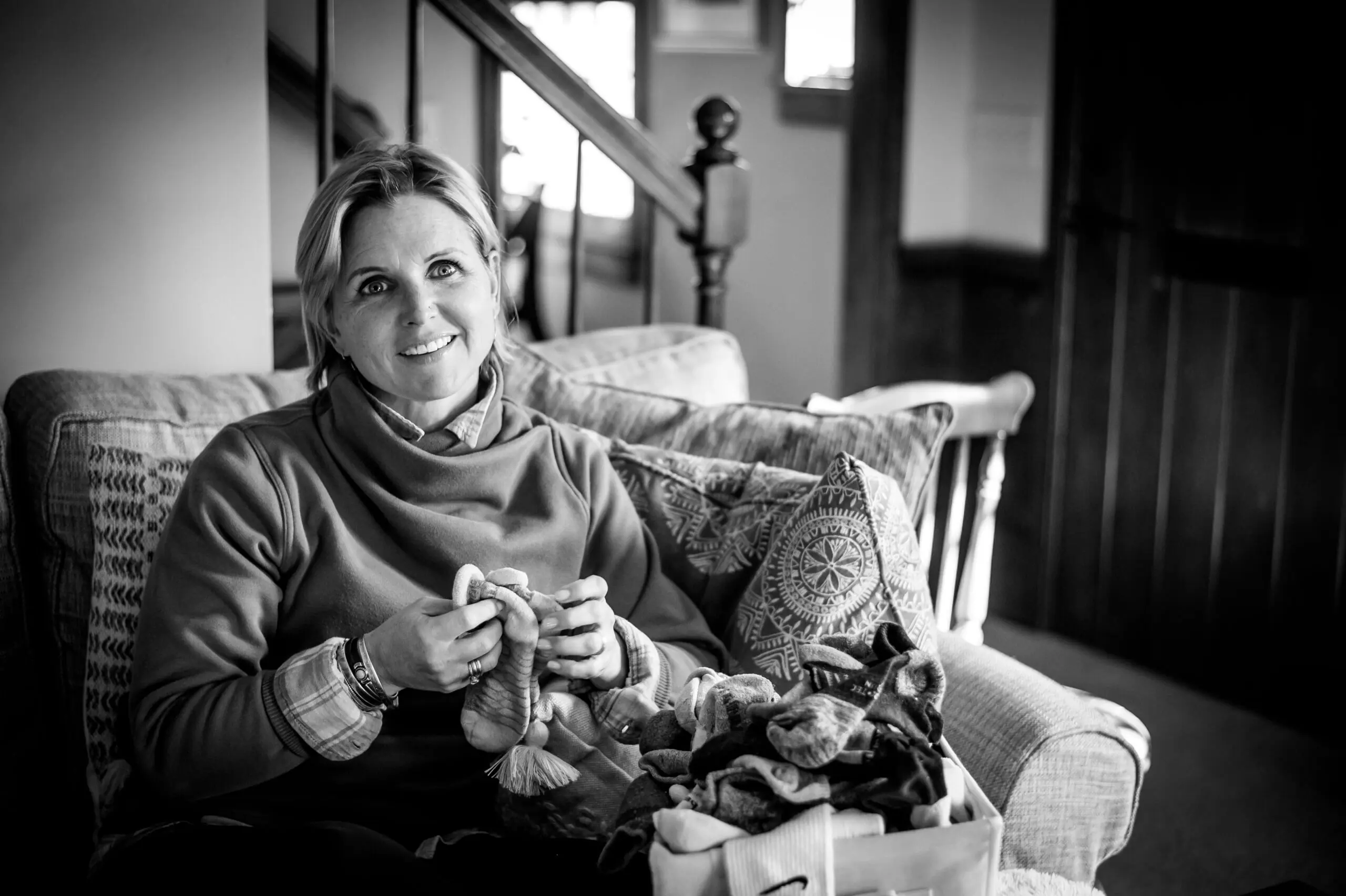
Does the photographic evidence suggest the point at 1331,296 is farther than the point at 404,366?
Yes

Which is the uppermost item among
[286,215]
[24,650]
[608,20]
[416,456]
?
[608,20]

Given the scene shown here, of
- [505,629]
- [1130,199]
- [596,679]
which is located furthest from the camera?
[1130,199]

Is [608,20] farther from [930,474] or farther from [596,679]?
[596,679]

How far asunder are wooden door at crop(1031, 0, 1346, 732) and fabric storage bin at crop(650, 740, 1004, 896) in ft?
6.88

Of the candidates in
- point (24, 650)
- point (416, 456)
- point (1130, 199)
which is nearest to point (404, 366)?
point (416, 456)

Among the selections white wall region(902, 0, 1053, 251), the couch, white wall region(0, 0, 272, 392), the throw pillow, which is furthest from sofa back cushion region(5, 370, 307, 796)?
white wall region(902, 0, 1053, 251)

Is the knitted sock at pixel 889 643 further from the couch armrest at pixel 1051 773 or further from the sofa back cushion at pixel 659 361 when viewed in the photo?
the sofa back cushion at pixel 659 361

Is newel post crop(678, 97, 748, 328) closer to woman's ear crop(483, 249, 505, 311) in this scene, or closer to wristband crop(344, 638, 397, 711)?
woman's ear crop(483, 249, 505, 311)

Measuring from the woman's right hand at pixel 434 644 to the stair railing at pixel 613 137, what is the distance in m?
0.86

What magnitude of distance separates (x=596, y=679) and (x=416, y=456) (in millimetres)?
304

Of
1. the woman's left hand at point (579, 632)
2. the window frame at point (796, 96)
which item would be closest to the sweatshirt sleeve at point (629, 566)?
the woman's left hand at point (579, 632)

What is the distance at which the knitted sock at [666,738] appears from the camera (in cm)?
115

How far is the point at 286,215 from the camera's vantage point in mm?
2547

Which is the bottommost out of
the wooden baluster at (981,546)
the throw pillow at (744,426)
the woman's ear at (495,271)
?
the wooden baluster at (981,546)
